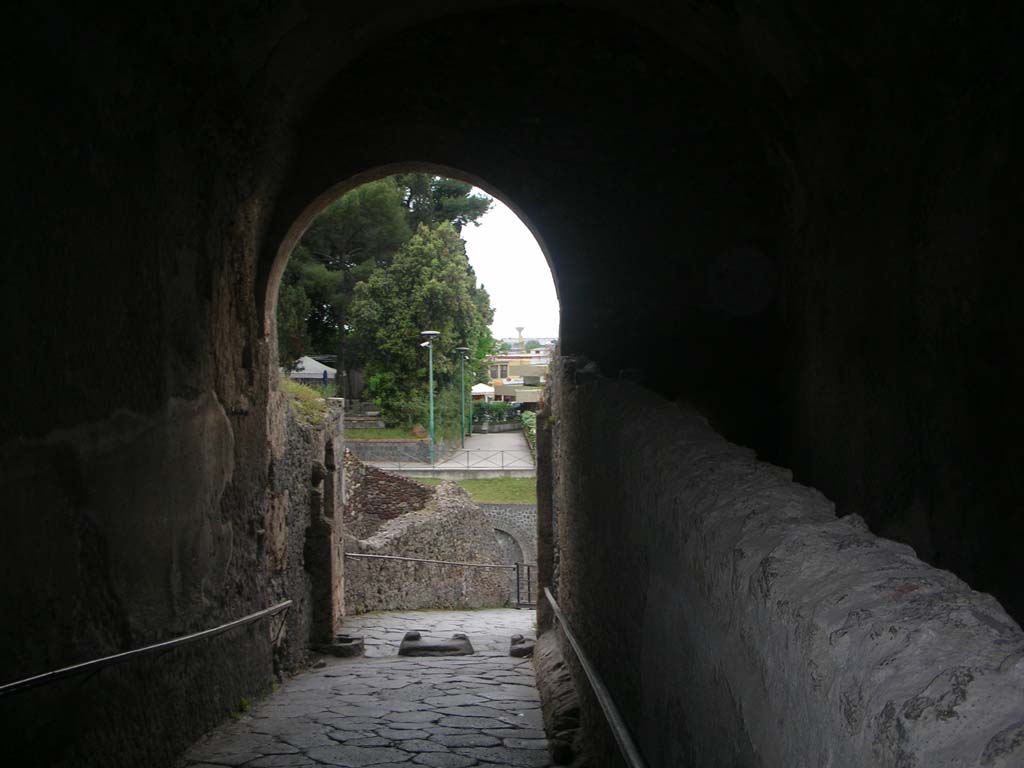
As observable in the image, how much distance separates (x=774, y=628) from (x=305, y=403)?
682 centimetres

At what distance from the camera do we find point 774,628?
154 centimetres

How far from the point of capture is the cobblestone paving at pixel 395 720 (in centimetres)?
437

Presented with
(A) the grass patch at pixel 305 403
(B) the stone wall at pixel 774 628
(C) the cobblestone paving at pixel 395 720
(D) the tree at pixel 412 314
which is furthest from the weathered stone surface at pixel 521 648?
(D) the tree at pixel 412 314

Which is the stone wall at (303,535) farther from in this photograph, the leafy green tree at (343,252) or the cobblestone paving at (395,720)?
the leafy green tree at (343,252)

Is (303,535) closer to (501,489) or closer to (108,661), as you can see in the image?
(108,661)

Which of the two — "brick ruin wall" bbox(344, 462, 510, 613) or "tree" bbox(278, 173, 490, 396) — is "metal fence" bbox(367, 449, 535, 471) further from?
"brick ruin wall" bbox(344, 462, 510, 613)

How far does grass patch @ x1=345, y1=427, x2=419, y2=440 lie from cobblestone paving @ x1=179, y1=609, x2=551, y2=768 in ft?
71.8

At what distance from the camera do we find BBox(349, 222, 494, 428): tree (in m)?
29.6

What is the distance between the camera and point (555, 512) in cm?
692

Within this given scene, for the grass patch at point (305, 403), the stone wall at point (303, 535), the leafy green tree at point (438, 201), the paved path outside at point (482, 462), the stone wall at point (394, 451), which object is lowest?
the paved path outside at point (482, 462)

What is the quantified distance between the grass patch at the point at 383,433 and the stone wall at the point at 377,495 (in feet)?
36.9

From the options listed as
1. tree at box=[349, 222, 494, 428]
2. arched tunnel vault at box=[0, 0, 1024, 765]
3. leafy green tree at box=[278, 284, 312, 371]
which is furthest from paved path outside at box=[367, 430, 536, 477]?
arched tunnel vault at box=[0, 0, 1024, 765]

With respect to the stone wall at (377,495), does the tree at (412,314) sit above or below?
above

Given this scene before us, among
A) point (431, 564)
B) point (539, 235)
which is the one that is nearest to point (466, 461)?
point (431, 564)
